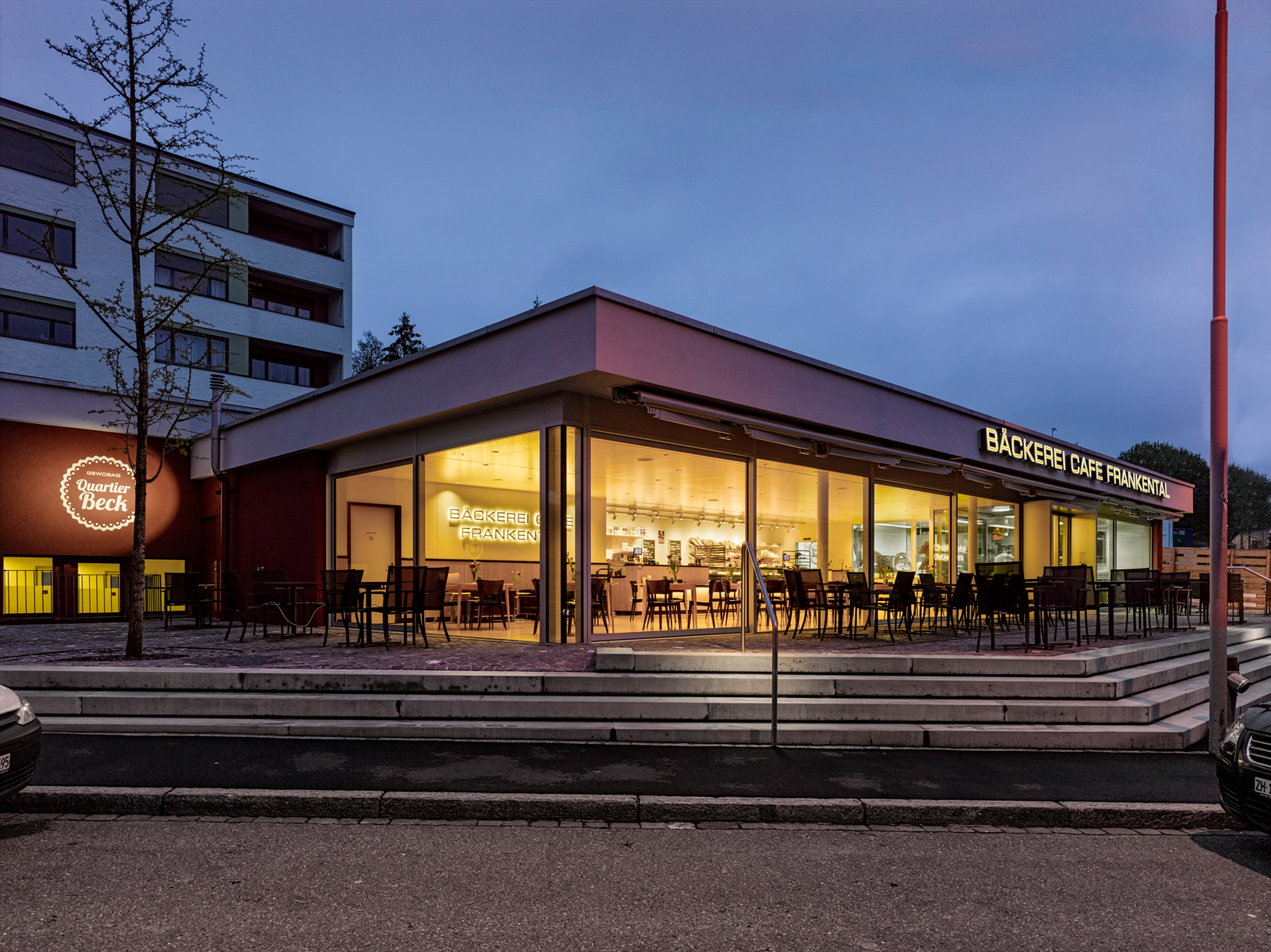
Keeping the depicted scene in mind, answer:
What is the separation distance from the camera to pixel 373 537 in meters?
15.2

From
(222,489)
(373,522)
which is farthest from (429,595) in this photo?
(222,489)

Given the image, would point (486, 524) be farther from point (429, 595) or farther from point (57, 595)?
point (57, 595)

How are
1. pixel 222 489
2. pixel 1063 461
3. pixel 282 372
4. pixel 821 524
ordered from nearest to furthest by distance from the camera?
1. pixel 821 524
2. pixel 222 489
3. pixel 1063 461
4. pixel 282 372

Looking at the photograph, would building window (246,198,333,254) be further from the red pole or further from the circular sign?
the red pole

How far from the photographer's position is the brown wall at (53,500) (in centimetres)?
1606

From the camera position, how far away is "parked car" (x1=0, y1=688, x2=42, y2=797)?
14.4 feet

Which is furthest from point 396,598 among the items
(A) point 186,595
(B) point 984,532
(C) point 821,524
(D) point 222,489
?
(B) point 984,532

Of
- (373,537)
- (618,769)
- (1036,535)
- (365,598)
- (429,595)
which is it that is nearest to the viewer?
(618,769)

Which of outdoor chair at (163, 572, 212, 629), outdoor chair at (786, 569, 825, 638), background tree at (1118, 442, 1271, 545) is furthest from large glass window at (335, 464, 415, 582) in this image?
background tree at (1118, 442, 1271, 545)

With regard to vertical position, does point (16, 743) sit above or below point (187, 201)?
below

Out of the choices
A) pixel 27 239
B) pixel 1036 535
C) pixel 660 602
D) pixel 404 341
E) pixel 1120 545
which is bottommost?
pixel 660 602

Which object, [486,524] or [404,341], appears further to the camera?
[404,341]

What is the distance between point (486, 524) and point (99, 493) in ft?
26.2

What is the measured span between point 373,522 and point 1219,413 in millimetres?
12494
